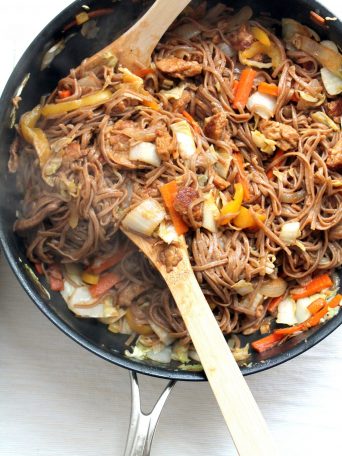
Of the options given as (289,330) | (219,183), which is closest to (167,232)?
(219,183)

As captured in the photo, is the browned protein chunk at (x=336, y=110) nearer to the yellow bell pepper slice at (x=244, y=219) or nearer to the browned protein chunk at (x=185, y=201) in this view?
the yellow bell pepper slice at (x=244, y=219)

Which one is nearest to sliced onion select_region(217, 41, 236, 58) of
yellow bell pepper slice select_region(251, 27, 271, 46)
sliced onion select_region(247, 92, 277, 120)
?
yellow bell pepper slice select_region(251, 27, 271, 46)

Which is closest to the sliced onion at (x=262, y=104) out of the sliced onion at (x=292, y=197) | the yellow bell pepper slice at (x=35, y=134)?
the sliced onion at (x=292, y=197)

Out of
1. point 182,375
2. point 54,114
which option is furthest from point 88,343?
point 54,114

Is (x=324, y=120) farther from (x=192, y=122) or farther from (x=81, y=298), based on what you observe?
(x=81, y=298)

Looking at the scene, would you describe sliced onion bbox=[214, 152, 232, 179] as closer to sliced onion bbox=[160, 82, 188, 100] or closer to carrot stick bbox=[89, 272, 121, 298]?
sliced onion bbox=[160, 82, 188, 100]

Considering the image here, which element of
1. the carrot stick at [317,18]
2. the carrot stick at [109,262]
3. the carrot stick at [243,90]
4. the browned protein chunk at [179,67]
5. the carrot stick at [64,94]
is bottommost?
the carrot stick at [109,262]

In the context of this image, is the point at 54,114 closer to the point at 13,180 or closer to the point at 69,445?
the point at 13,180
